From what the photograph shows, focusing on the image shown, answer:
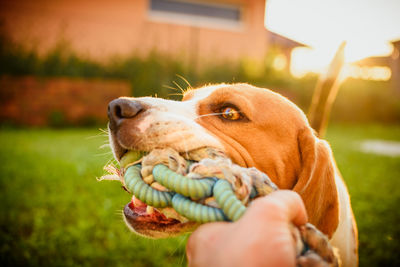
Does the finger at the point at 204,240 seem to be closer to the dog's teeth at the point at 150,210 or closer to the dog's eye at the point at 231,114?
the dog's teeth at the point at 150,210

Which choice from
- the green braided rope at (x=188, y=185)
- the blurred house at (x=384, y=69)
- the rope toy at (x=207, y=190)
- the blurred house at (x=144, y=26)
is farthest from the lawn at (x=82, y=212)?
the blurred house at (x=384, y=69)

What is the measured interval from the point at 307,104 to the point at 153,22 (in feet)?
24.3

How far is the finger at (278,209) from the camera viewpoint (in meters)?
0.93

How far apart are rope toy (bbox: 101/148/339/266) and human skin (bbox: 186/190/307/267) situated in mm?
77

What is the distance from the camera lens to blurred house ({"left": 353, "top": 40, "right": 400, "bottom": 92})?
16547 millimetres

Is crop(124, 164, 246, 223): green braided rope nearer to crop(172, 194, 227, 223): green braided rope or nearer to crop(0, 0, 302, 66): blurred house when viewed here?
crop(172, 194, 227, 223): green braided rope

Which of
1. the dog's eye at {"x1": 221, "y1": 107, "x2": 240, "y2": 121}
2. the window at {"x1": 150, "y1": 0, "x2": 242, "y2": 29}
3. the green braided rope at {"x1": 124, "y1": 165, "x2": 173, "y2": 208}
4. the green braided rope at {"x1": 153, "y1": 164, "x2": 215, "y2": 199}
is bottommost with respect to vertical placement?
the green braided rope at {"x1": 124, "y1": 165, "x2": 173, "y2": 208}

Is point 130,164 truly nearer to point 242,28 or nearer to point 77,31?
point 77,31

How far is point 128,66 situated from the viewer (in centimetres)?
1047

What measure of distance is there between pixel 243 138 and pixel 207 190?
2.87 ft

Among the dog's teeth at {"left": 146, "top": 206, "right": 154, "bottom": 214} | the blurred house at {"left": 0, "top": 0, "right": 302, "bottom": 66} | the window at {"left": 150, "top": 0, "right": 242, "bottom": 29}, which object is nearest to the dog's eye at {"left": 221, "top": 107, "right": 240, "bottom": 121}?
the dog's teeth at {"left": 146, "top": 206, "right": 154, "bottom": 214}

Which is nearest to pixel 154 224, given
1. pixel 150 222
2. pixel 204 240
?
pixel 150 222

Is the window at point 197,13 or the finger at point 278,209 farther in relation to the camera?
the window at point 197,13

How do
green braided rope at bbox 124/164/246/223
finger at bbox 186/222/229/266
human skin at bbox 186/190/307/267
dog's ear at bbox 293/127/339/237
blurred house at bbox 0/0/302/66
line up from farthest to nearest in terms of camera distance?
blurred house at bbox 0/0/302/66, dog's ear at bbox 293/127/339/237, green braided rope at bbox 124/164/246/223, finger at bbox 186/222/229/266, human skin at bbox 186/190/307/267
